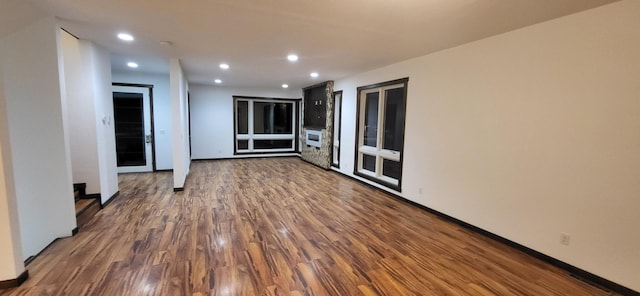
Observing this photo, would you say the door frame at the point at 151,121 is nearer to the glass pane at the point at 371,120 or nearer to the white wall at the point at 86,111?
the white wall at the point at 86,111

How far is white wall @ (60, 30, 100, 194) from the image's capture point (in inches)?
145

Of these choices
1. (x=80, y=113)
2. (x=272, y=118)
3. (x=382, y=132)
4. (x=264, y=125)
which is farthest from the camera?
(x=272, y=118)

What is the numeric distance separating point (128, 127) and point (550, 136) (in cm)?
810

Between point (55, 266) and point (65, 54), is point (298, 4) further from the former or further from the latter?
point (65, 54)

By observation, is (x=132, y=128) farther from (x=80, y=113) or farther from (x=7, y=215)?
(x=7, y=215)

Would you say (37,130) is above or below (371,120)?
below

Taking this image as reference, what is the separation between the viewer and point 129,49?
13.5 feet

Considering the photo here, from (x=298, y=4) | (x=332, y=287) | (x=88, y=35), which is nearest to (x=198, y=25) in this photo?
(x=298, y=4)

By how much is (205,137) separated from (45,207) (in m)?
6.09

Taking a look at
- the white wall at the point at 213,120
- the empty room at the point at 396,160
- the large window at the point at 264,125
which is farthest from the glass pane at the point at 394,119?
the white wall at the point at 213,120

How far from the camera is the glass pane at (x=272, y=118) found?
31.3ft

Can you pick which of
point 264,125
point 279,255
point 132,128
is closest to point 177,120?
point 132,128

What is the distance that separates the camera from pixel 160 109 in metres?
6.72

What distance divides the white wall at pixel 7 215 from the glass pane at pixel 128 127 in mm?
4994
